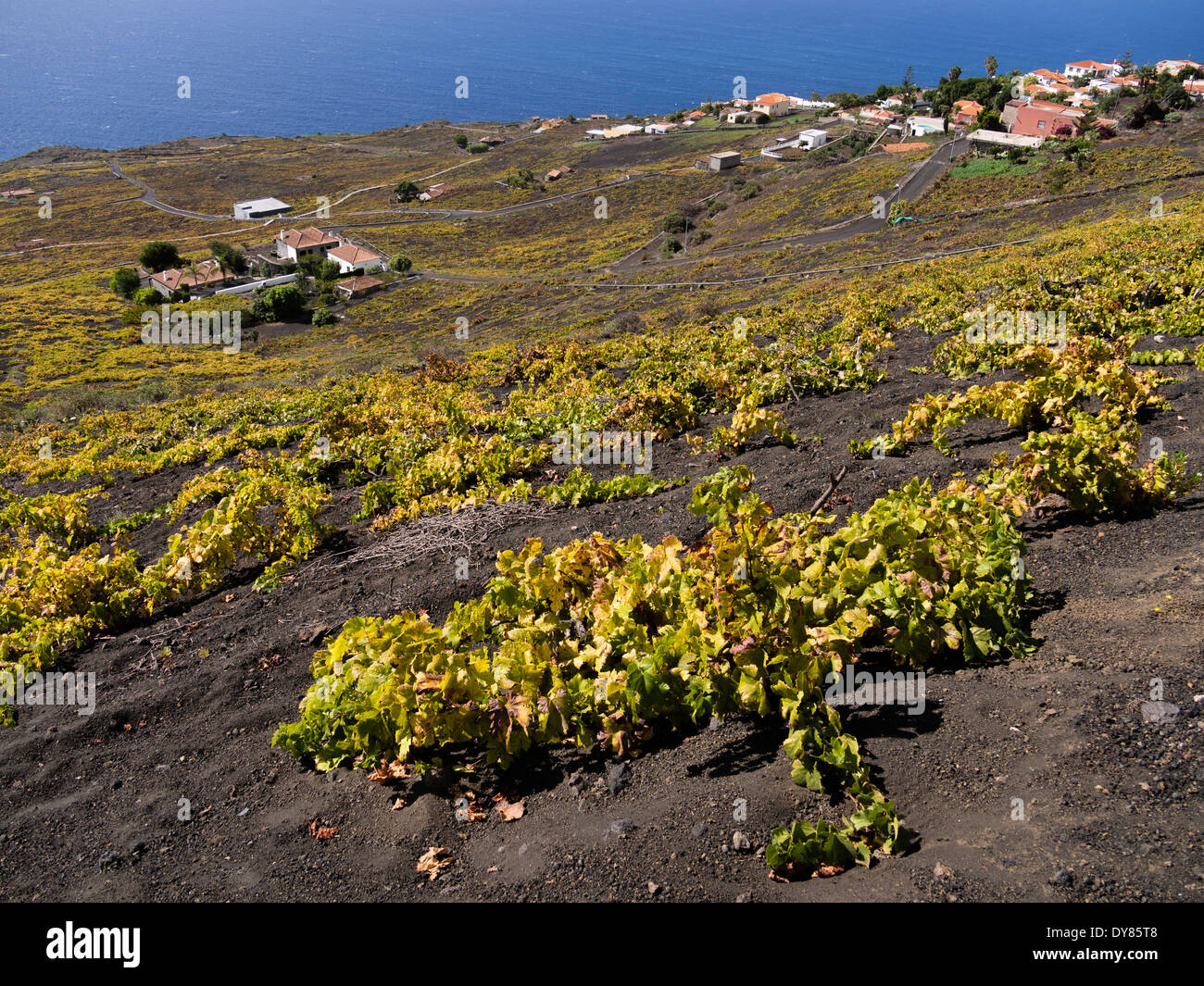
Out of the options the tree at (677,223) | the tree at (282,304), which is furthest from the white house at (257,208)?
the tree at (677,223)

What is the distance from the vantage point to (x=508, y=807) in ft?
13.1

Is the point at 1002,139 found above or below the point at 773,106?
below

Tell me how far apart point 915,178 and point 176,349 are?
6055 centimetres

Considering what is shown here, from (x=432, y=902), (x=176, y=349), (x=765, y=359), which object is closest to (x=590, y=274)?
(x=176, y=349)

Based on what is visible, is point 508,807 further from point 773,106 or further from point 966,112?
point 773,106

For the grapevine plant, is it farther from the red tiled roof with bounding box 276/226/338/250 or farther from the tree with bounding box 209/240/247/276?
the red tiled roof with bounding box 276/226/338/250

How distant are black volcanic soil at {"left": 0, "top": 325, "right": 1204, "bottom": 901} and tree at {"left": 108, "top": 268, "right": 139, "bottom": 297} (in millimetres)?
75435

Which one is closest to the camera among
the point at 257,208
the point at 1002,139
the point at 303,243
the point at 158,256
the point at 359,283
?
the point at 359,283

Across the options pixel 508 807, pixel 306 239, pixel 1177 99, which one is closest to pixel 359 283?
pixel 306 239

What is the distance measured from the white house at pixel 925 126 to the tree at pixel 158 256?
278 feet

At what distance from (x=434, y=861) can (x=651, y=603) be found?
1791 mm

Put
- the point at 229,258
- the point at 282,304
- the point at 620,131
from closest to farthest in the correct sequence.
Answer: the point at 282,304
the point at 229,258
the point at 620,131
